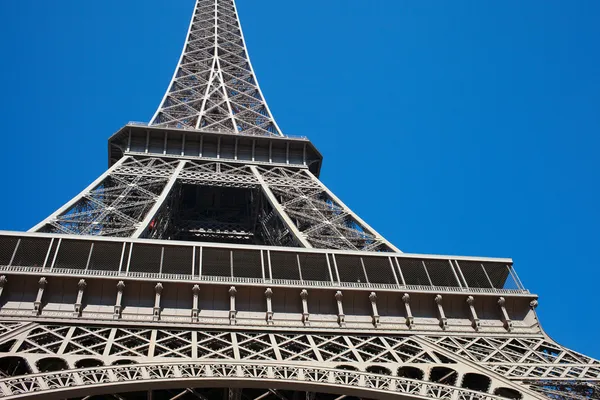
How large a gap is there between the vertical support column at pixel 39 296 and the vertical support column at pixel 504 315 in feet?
47.3

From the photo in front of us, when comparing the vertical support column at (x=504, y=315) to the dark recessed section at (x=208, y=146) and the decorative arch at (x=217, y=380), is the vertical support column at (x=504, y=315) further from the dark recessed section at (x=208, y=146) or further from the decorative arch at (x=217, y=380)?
the dark recessed section at (x=208, y=146)

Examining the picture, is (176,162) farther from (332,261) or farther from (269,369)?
(269,369)

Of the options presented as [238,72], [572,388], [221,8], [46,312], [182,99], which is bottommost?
[572,388]

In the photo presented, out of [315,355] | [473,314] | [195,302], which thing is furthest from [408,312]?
[195,302]

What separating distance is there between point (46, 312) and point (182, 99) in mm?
27871

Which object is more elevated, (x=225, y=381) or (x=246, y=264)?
(x=246, y=264)

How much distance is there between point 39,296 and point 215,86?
1184 inches

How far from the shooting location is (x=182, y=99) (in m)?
46.1

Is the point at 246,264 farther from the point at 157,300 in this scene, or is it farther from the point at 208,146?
the point at 208,146

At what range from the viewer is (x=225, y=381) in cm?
1731

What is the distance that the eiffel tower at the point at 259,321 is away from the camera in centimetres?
1780

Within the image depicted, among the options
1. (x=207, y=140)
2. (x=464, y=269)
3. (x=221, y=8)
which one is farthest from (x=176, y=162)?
(x=221, y=8)

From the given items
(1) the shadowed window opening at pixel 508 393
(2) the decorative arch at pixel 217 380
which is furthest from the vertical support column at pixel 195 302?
(1) the shadowed window opening at pixel 508 393

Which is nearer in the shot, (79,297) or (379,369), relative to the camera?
(79,297)
